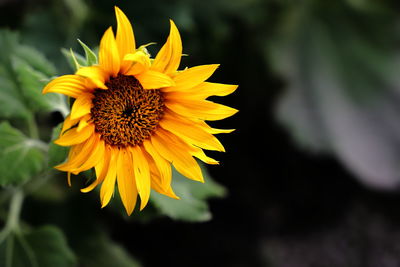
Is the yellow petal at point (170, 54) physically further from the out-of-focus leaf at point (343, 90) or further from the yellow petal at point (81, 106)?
the out-of-focus leaf at point (343, 90)

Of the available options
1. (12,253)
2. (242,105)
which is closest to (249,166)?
(242,105)

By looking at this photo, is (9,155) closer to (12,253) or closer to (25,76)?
(25,76)

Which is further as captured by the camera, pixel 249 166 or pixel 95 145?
pixel 249 166

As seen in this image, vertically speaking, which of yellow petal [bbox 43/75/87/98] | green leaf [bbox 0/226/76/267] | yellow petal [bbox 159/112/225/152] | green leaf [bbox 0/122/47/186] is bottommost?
green leaf [bbox 0/226/76/267]

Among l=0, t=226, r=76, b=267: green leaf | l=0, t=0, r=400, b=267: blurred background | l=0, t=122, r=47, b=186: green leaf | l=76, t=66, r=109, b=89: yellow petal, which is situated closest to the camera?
l=76, t=66, r=109, b=89: yellow petal

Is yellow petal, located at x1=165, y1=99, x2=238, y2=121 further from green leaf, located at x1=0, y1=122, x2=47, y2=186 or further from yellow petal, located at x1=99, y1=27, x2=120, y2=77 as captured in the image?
green leaf, located at x1=0, y1=122, x2=47, y2=186

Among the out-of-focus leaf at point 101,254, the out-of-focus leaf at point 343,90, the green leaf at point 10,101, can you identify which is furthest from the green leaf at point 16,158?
the out-of-focus leaf at point 343,90

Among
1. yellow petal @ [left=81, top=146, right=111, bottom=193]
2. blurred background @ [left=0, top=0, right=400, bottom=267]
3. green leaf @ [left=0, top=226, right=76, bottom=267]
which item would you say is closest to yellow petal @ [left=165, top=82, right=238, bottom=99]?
yellow petal @ [left=81, top=146, right=111, bottom=193]
